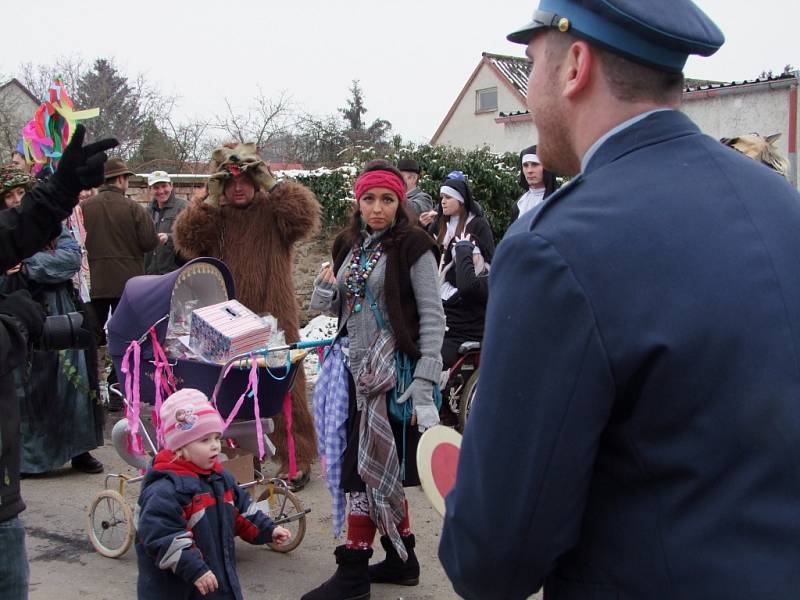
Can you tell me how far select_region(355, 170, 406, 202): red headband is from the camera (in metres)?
4.26

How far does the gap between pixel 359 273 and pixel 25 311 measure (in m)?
1.85

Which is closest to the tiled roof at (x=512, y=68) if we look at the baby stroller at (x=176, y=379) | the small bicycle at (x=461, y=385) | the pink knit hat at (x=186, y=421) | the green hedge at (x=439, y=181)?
the green hedge at (x=439, y=181)

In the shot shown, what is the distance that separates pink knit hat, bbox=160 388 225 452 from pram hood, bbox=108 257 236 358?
103 centimetres

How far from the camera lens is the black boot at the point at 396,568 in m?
4.48

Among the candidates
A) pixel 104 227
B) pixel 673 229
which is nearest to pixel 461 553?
pixel 673 229

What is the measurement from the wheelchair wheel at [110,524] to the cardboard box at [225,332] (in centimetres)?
101

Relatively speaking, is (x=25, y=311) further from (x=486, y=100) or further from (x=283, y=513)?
(x=486, y=100)

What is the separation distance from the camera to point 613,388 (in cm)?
120

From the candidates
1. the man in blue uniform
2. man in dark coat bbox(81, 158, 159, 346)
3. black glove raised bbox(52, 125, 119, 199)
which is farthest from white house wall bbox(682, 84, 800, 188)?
the man in blue uniform

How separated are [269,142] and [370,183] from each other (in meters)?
18.2

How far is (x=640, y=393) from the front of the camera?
1.21 meters

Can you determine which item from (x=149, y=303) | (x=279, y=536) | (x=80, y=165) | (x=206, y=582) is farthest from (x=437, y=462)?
(x=149, y=303)

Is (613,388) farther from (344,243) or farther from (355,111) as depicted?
(355,111)

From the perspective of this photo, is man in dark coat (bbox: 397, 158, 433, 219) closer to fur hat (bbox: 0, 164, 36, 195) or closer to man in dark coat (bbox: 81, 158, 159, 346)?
man in dark coat (bbox: 81, 158, 159, 346)
